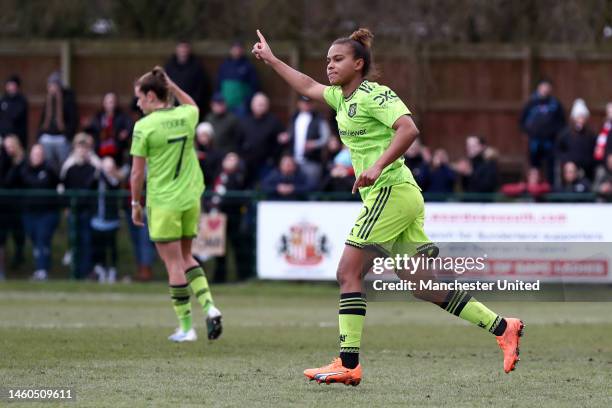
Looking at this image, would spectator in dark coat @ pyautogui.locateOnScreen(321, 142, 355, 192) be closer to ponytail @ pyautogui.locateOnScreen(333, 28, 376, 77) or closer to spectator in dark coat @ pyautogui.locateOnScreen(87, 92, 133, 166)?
spectator in dark coat @ pyautogui.locateOnScreen(87, 92, 133, 166)

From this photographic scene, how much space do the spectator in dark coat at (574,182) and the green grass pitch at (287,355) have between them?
2.20 m

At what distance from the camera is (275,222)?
1938cm

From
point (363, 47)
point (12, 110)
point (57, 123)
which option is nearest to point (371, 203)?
point (363, 47)

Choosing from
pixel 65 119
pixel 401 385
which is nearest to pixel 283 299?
pixel 65 119

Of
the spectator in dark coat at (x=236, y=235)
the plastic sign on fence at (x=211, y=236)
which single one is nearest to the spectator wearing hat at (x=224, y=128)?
the spectator in dark coat at (x=236, y=235)

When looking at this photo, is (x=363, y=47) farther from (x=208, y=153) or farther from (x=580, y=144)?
(x=580, y=144)

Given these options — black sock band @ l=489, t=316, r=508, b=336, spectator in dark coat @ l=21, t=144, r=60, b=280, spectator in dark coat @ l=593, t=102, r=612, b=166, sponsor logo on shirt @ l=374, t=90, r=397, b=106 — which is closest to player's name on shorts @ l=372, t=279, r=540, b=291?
black sock band @ l=489, t=316, r=508, b=336

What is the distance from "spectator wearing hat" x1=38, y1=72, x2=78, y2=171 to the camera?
22406mm

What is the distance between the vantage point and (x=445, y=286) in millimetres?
9203

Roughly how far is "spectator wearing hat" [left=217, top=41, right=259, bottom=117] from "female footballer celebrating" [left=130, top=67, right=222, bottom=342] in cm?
1078

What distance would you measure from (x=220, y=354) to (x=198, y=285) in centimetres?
127

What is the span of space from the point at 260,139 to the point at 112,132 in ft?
8.43

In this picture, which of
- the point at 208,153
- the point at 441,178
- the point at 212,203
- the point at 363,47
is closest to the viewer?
the point at 363,47

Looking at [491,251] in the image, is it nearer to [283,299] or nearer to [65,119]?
[283,299]
